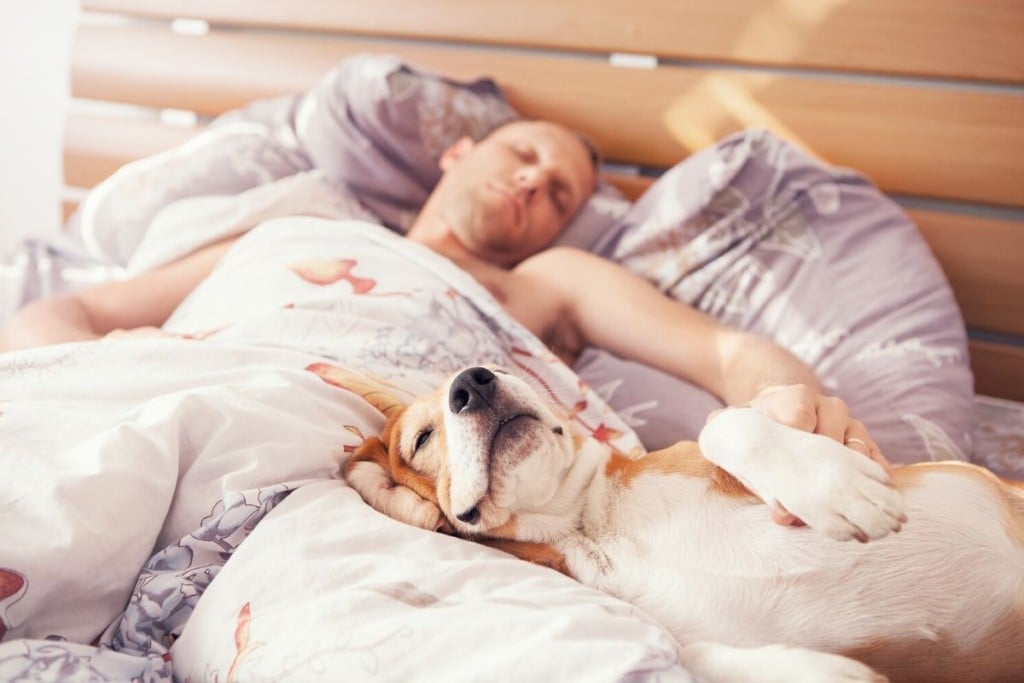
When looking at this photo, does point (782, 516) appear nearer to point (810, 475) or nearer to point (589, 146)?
point (810, 475)

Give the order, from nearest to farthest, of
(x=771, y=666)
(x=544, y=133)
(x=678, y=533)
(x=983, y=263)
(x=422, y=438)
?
(x=771, y=666)
(x=678, y=533)
(x=422, y=438)
(x=983, y=263)
(x=544, y=133)

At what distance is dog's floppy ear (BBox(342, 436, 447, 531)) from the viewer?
1152 millimetres

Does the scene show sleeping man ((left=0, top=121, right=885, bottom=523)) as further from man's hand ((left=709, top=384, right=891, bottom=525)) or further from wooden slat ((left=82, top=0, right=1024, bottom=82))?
wooden slat ((left=82, top=0, right=1024, bottom=82))

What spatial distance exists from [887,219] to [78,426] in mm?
1710

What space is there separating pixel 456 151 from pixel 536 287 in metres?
0.60

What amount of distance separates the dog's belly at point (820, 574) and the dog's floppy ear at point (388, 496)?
8.9 inches

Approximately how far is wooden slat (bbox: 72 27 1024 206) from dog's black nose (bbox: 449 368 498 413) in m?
1.41

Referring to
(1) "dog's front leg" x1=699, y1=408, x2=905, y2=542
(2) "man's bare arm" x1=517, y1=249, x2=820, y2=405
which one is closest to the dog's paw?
(1) "dog's front leg" x1=699, y1=408, x2=905, y2=542

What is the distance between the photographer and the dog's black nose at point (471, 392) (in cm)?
117

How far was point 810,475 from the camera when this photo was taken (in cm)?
95

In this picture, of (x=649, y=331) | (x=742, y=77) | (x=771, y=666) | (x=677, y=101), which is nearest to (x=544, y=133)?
(x=677, y=101)

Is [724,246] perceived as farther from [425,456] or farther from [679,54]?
[425,456]

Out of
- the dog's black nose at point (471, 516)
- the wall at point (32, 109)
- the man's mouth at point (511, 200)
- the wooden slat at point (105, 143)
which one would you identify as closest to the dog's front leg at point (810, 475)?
the dog's black nose at point (471, 516)

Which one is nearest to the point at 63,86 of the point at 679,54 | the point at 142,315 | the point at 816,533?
the point at 142,315
